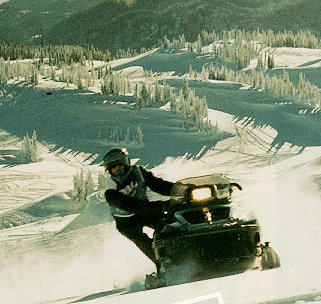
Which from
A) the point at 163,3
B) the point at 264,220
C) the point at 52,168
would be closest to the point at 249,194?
the point at 264,220

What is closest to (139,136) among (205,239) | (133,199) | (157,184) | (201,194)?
(157,184)

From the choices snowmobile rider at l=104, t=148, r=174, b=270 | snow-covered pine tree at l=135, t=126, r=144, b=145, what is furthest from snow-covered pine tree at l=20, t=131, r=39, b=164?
snowmobile rider at l=104, t=148, r=174, b=270

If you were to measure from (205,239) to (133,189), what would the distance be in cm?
89

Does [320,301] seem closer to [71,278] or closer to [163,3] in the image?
[71,278]

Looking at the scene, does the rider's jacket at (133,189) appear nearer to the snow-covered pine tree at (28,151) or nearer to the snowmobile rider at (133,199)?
the snowmobile rider at (133,199)

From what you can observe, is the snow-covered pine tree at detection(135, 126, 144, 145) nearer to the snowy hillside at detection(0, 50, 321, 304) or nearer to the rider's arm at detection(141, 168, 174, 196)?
the snowy hillside at detection(0, 50, 321, 304)

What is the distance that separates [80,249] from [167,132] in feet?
5.76

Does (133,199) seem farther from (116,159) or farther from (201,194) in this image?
(201,194)

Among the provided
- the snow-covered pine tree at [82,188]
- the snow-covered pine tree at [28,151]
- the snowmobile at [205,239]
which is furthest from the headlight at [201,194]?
the snow-covered pine tree at [28,151]

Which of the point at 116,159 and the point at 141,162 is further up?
the point at 116,159

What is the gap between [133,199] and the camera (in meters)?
5.63

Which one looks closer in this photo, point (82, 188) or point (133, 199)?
point (133, 199)

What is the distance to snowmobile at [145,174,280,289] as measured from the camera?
5445 millimetres

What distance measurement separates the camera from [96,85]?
7.71 meters
